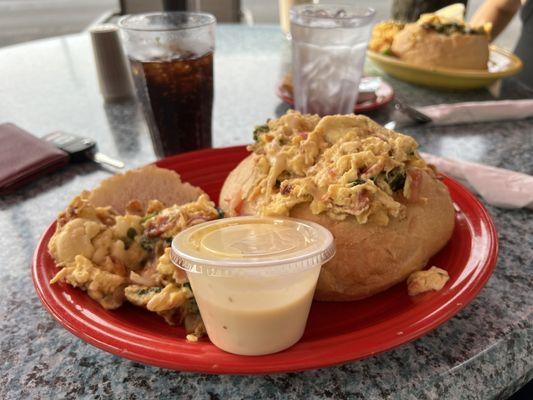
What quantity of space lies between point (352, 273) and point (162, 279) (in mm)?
363

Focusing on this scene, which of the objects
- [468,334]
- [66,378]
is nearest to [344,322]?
[468,334]

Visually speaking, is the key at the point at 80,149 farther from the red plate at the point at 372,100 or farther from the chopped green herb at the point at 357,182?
the chopped green herb at the point at 357,182

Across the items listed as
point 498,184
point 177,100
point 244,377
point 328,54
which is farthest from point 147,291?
point 328,54

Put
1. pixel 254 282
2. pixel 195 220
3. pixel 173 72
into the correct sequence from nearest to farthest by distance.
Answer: pixel 254 282 < pixel 195 220 < pixel 173 72

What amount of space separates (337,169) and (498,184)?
2.04 feet

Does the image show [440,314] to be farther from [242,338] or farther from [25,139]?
[25,139]

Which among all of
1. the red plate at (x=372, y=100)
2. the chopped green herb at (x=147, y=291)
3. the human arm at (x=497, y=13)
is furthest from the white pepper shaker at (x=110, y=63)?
the human arm at (x=497, y=13)

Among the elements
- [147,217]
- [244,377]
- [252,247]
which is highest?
[252,247]

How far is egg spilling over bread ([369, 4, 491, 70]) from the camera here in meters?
2.01

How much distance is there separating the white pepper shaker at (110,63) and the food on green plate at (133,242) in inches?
39.2

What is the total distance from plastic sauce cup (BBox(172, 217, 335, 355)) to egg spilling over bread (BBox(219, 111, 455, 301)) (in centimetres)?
12

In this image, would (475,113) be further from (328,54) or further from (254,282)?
(254,282)

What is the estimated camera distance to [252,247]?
2.48 feet

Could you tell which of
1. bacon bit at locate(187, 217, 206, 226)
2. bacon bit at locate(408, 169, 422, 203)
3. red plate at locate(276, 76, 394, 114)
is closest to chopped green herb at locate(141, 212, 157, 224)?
bacon bit at locate(187, 217, 206, 226)
